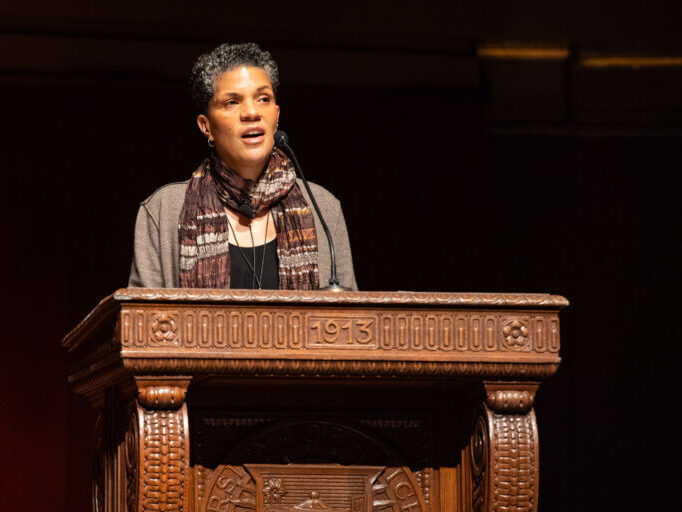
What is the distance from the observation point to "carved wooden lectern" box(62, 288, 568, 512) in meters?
2.34

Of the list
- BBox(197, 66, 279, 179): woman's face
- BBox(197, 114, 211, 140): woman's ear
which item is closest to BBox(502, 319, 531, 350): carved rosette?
BBox(197, 66, 279, 179): woman's face

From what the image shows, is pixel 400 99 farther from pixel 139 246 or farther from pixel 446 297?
pixel 446 297

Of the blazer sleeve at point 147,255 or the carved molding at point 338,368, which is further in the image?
the blazer sleeve at point 147,255

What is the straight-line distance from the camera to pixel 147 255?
2.88m

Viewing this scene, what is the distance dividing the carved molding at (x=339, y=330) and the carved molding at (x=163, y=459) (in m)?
0.14

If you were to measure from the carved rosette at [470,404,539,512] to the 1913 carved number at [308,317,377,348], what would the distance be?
0.28 m

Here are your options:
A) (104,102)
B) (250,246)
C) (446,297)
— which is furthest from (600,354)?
(446,297)

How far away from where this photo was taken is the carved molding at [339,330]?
2322 mm

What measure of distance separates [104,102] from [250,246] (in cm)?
293

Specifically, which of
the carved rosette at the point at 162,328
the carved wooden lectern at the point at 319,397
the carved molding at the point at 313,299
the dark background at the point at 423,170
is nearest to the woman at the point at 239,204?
the carved wooden lectern at the point at 319,397

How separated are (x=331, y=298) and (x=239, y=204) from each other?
639mm

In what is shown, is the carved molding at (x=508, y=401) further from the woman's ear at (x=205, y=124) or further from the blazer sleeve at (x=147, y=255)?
the woman's ear at (x=205, y=124)

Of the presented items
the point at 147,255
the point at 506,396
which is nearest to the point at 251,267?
the point at 147,255

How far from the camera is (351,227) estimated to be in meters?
5.90
